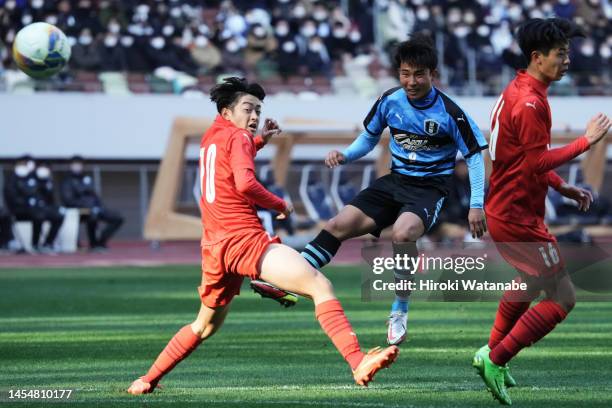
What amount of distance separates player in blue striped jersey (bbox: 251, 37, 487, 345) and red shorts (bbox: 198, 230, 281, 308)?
1.79 metres

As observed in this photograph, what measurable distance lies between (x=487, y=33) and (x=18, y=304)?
70.1ft

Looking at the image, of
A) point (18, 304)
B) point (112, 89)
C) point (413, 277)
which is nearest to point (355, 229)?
point (413, 277)

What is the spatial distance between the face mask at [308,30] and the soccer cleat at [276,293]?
25006 millimetres

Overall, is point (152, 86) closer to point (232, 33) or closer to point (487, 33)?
point (232, 33)

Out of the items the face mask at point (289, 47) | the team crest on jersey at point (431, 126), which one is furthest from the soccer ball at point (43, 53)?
the face mask at point (289, 47)

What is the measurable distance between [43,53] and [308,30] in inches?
846

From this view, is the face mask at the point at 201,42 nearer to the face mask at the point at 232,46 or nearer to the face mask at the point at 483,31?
the face mask at the point at 232,46

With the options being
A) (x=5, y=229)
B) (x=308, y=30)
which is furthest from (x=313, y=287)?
(x=308, y=30)

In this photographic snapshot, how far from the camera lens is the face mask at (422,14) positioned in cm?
3446

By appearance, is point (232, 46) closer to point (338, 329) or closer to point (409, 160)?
point (409, 160)

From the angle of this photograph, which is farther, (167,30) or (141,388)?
(167,30)

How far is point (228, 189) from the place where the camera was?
771cm

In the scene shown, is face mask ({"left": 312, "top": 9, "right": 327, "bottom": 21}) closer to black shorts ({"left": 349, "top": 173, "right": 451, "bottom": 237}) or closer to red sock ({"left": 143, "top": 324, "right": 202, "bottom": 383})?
black shorts ({"left": 349, "top": 173, "right": 451, "bottom": 237})

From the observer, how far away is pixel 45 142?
3122cm
